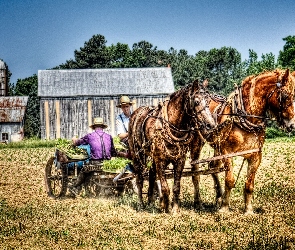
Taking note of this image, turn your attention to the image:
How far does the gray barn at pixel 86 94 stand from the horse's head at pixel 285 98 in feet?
108

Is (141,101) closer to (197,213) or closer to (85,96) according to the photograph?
(85,96)

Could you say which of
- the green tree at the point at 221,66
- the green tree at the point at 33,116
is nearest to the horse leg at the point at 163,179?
the green tree at the point at 33,116

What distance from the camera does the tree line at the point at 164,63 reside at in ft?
200

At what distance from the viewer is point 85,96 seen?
41312mm

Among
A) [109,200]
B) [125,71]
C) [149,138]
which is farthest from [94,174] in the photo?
[125,71]

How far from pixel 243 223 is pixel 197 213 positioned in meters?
1.16

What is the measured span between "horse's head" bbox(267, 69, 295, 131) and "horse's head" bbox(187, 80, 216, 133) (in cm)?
124

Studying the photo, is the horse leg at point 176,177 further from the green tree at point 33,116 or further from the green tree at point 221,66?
the green tree at point 221,66

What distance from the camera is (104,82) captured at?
140 ft

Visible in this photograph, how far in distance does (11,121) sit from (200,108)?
4763 cm

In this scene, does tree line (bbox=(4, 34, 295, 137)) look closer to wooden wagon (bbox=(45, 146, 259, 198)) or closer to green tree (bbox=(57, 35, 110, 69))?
green tree (bbox=(57, 35, 110, 69))

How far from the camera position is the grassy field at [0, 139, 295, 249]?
5750 mm

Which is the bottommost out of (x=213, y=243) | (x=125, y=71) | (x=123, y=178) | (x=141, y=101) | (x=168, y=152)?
(x=213, y=243)

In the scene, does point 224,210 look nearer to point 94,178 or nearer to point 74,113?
point 94,178
